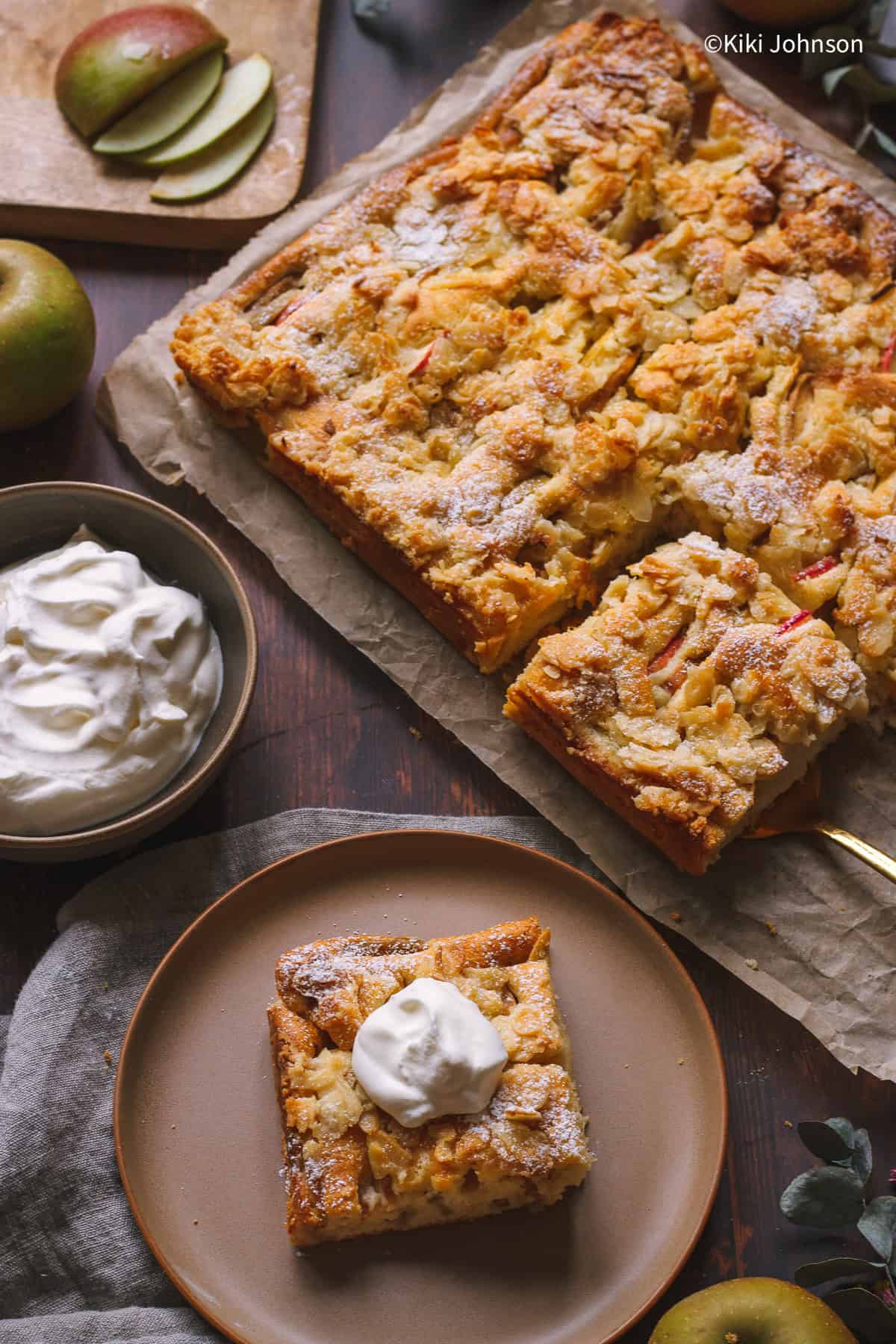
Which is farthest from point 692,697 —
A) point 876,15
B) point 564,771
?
point 876,15

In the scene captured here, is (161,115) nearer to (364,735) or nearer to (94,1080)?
(364,735)

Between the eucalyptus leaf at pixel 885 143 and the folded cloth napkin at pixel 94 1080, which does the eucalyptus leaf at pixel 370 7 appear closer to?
the eucalyptus leaf at pixel 885 143

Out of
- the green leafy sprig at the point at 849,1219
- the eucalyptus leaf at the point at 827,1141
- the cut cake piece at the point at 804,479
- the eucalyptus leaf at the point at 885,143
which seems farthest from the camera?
the eucalyptus leaf at the point at 885,143

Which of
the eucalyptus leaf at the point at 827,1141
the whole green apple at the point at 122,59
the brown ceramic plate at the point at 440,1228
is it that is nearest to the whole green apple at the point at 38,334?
the whole green apple at the point at 122,59

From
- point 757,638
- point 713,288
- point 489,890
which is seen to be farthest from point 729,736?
point 713,288

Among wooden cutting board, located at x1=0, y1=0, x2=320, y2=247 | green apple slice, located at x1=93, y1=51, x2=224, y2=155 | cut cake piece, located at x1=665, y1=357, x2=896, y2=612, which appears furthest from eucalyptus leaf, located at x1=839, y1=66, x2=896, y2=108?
green apple slice, located at x1=93, y1=51, x2=224, y2=155

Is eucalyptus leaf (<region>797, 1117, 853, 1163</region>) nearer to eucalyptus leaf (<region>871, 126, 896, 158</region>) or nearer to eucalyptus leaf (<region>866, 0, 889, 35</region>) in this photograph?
eucalyptus leaf (<region>871, 126, 896, 158</region>)
